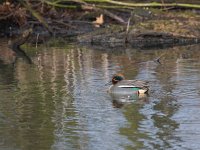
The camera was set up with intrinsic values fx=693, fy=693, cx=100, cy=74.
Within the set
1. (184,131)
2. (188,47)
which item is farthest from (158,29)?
(184,131)

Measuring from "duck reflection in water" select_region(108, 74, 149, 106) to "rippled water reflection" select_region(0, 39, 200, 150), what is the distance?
0.19m

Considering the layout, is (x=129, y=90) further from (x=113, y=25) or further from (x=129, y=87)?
(x=113, y=25)

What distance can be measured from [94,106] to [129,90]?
3.97 feet

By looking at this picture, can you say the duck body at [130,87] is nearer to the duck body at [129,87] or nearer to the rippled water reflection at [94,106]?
the duck body at [129,87]

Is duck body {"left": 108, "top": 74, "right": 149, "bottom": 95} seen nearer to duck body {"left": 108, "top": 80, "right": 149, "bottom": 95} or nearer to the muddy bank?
duck body {"left": 108, "top": 80, "right": 149, "bottom": 95}

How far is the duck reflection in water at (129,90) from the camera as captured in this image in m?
14.2

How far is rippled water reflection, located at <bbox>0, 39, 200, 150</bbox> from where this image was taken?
10828 mm

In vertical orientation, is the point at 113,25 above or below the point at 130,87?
above

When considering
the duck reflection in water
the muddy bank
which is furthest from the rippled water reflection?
the muddy bank

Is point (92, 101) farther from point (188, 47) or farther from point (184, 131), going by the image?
point (188, 47)

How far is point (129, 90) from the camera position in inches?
567

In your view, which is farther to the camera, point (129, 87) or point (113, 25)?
point (113, 25)

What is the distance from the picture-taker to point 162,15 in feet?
97.3

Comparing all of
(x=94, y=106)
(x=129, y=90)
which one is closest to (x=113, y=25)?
(x=129, y=90)
